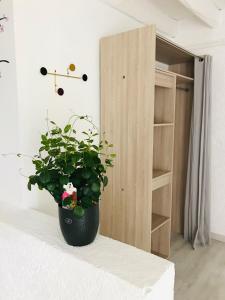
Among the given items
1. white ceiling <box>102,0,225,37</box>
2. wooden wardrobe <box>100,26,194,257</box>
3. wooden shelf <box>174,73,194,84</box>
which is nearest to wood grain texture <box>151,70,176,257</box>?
wooden wardrobe <box>100,26,194,257</box>

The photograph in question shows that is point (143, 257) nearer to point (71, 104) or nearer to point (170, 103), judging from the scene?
point (71, 104)

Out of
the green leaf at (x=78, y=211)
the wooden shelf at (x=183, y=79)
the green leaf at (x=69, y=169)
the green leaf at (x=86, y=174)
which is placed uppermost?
the wooden shelf at (x=183, y=79)

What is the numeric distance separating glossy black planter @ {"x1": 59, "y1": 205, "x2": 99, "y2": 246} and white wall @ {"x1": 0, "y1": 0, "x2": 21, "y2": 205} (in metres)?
0.65

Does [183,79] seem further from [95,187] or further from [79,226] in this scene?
[79,226]

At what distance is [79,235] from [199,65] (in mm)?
2155

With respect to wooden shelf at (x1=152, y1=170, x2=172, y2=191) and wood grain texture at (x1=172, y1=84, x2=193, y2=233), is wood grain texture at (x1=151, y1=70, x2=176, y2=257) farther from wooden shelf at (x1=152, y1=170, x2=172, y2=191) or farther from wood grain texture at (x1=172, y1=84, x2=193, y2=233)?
wood grain texture at (x1=172, y1=84, x2=193, y2=233)

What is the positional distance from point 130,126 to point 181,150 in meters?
1.18

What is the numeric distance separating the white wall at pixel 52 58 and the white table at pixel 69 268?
16.1 inches

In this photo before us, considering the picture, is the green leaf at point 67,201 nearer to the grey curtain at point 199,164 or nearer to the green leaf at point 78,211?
the green leaf at point 78,211

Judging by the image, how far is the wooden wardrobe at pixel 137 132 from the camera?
6.35 feet

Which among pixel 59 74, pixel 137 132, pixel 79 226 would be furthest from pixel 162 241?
pixel 59 74

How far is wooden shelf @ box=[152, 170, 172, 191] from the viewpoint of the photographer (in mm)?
2141

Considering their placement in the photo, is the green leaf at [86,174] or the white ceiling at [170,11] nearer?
the green leaf at [86,174]

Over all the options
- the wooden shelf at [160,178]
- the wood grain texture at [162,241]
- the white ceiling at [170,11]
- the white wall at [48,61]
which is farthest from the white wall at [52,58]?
the wood grain texture at [162,241]
